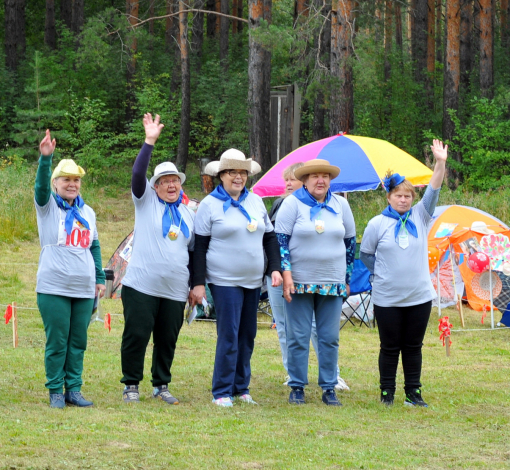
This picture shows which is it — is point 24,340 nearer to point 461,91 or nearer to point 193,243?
point 193,243

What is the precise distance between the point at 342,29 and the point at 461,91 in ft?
29.7

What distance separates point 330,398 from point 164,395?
1101 mm

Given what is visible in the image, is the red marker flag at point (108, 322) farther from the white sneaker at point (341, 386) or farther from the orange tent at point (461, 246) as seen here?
the orange tent at point (461, 246)

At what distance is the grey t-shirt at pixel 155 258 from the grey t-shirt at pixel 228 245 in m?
0.17

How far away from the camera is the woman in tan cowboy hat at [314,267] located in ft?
17.0

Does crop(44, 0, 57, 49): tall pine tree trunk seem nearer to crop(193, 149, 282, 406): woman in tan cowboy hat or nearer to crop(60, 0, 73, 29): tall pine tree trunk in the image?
crop(60, 0, 73, 29): tall pine tree trunk

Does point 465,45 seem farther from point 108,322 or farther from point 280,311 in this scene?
point 280,311

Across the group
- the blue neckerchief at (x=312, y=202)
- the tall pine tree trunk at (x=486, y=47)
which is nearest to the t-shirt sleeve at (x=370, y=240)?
the blue neckerchief at (x=312, y=202)

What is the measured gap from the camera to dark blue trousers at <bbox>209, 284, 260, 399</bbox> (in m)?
5.06

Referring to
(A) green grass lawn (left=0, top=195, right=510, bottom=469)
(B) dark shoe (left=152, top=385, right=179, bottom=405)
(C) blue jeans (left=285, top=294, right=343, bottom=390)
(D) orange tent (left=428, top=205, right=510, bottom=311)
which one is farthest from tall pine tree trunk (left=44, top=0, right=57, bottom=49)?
(C) blue jeans (left=285, top=294, right=343, bottom=390)

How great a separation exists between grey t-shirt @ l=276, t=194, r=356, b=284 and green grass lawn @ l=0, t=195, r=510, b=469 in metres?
0.86

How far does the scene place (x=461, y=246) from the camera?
9.45m

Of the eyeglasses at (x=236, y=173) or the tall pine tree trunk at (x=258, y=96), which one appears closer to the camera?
the eyeglasses at (x=236, y=173)

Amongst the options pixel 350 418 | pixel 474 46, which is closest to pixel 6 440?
pixel 350 418
